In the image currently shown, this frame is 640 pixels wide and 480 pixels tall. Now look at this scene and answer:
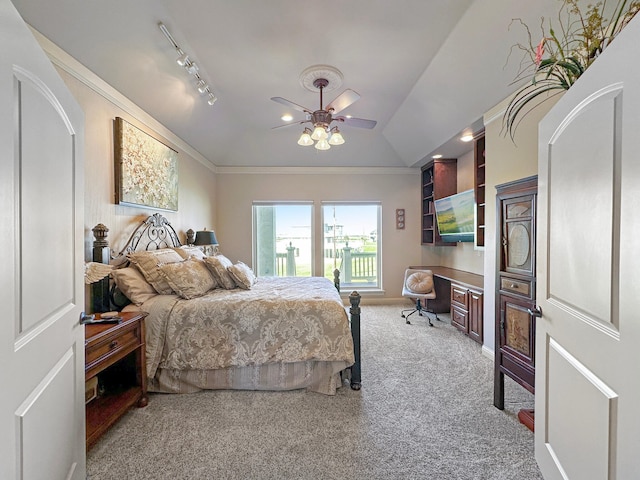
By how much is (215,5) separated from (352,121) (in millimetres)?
1509

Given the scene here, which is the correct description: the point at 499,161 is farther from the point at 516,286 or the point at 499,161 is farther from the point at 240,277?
the point at 240,277

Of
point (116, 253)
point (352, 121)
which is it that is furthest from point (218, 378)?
point (352, 121)

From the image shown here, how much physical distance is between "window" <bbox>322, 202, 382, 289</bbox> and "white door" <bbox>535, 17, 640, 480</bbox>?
4171 millimetres

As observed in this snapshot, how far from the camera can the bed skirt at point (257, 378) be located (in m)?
2.35

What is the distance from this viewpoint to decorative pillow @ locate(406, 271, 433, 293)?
175 inches

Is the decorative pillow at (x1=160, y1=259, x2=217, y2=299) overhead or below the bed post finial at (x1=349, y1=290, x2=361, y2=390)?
overhead

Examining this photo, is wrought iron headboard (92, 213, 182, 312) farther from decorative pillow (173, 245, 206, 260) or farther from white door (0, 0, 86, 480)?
white door (0, 0, 86, 480)

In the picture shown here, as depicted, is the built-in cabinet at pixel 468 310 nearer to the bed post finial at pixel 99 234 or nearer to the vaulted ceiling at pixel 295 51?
the vaulted ceiling at pixel 295 51

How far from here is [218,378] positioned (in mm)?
2389

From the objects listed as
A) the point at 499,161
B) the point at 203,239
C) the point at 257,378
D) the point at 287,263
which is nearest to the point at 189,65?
the point at 203,239

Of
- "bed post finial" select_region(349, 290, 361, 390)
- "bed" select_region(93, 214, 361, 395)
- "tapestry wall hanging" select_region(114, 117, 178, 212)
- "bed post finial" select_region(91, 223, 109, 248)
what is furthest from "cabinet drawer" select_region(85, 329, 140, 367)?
"bed post finial" select_region(349, 290, 361, 390)

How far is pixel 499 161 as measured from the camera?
286cm

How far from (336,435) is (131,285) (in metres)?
1.97

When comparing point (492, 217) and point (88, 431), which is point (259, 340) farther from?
point (492, 217)
